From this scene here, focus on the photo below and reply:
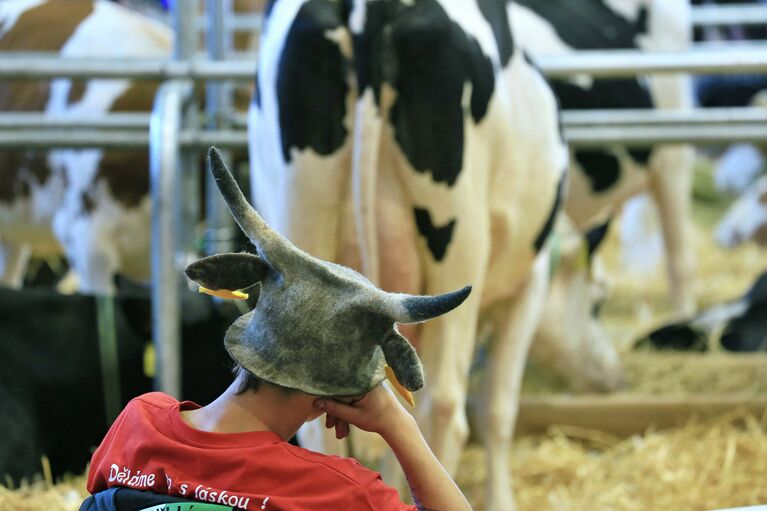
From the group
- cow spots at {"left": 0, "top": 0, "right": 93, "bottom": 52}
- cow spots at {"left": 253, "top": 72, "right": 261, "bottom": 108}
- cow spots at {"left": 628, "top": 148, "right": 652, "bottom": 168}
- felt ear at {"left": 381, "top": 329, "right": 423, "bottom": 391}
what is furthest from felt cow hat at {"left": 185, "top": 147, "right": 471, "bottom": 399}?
cow spots at {"left": 628, "top": 148, "right": 652, "bottom": 168}

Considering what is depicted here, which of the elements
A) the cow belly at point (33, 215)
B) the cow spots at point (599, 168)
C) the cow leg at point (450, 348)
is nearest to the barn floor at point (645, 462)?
the cow leg at point (450, 348)

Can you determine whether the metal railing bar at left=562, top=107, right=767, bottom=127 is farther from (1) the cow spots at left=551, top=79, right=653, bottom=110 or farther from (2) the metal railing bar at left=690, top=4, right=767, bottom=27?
(2) the metal railing bar at left=690, top=4, right=767, bottom=27

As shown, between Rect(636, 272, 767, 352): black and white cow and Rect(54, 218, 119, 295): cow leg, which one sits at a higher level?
Rect(54, 218, 119, 295): cow leg

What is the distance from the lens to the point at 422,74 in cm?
269

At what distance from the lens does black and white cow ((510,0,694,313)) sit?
4.87 meters

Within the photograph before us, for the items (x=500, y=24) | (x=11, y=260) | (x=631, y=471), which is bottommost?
(x=631, y=471)

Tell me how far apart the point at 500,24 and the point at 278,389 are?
1659mm

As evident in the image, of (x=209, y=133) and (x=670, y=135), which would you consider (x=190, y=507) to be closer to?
(x=209, y=133)

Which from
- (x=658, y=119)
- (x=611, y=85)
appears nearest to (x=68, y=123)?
(x=658, y=119)

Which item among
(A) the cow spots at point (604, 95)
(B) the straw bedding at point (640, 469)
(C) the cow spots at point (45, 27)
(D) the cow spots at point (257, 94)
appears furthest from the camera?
(A) the cow spots at point (604, 95)

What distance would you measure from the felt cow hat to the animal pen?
1.65 meters

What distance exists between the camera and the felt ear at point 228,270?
1.57 m

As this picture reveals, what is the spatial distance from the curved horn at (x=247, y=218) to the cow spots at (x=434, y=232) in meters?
1.21

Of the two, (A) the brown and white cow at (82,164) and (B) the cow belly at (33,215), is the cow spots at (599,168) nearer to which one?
(A) the brown and white cow at (82,164)
